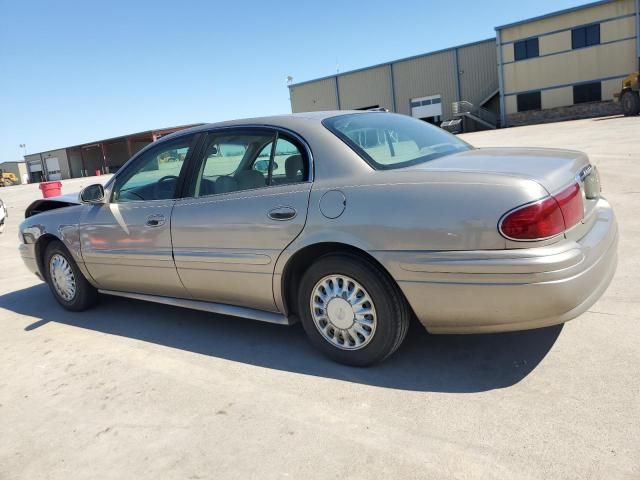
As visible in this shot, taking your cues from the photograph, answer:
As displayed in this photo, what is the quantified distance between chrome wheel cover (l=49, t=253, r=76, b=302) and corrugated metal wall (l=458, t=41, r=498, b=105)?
130 feet

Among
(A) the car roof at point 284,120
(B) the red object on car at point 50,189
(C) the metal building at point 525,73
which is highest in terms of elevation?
(C) the metal building at point 525,73

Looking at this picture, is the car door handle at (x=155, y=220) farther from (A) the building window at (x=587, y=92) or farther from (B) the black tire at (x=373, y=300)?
(A) the building window at (x=587, y=92)

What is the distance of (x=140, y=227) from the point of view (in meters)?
4.02

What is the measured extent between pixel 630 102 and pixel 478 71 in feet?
50.8

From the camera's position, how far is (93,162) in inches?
2576

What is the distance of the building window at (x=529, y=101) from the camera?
35312 mm

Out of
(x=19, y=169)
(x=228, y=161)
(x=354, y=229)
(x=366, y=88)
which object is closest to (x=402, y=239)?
(x=354, y=229)

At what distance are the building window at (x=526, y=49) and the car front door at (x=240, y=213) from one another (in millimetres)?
35966

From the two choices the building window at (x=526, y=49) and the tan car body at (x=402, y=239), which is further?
the building window at (x=526, y=49)

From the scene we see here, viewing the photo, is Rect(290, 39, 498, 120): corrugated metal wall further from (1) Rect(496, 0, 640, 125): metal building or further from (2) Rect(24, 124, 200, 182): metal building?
(2) Rect(24, 124, 200, 182): metal building

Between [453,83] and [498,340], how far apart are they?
4154cm

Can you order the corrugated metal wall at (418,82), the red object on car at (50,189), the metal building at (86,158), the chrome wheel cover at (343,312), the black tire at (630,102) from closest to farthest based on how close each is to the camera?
the chrome wheel cover at (343,312), the red object on car at (50,189), the black tire at (630,102), the corrugated metal wall at (418,82), the metal building at (86,158)

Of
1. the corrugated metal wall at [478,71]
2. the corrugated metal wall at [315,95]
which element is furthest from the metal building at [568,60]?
the corrugated metal wall at [315,95]

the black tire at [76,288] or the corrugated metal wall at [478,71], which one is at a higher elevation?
the corrugated metal wall at [478,71]
